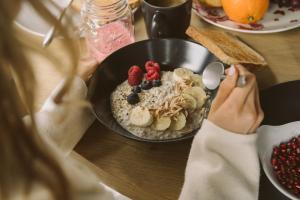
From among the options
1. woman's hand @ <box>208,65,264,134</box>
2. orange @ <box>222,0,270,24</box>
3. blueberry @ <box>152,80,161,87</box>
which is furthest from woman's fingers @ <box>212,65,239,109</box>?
orange @ <box>222,0,270,24</box>

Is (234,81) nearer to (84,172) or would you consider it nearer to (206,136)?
(206,136)

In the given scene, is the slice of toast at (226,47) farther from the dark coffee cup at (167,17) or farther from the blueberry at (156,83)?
the blueberry at (156,83)

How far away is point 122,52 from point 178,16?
0.15 metres

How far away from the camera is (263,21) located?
1.03 metres

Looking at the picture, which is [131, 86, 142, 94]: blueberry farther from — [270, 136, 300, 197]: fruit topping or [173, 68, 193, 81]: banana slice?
[270, 136, 300, 197]: fruit topping

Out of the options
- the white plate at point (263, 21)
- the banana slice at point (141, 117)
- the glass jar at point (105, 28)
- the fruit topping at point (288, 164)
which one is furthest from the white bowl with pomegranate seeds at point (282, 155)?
the glass jar at point (105, 28)

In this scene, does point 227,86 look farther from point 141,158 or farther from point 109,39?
point 109,39

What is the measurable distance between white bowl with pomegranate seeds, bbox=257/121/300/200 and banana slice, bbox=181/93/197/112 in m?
0.14

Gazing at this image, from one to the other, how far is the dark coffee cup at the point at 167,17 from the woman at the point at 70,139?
18 centimetres

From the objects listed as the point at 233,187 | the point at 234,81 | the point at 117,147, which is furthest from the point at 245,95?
the point at 117,147

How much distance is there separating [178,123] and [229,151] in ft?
0.47

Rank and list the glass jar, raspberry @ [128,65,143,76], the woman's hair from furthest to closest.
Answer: the glass jar → raspberry @ [128,65,143,76] → the woman's hair

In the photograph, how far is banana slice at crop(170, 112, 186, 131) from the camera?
2.55ft

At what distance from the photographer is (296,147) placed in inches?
28.4
